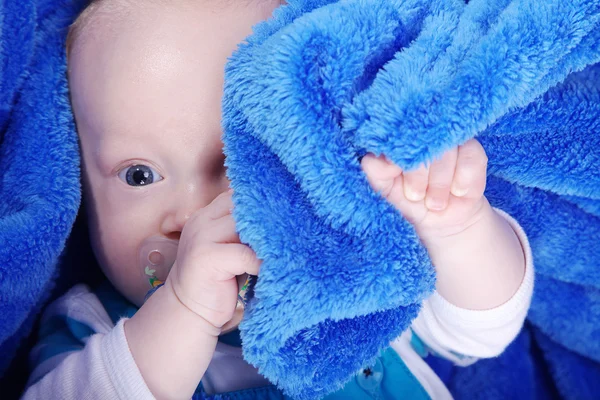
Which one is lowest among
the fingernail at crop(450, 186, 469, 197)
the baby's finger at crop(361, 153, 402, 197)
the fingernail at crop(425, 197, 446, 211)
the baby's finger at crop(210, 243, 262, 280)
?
the baby's finger at crop(210, 243, 262, 280)

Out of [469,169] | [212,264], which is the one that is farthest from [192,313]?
[469,169]

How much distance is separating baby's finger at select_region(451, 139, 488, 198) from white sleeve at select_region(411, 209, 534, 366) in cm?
25

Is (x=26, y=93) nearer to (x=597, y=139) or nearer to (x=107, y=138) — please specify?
(x=107, y=138)

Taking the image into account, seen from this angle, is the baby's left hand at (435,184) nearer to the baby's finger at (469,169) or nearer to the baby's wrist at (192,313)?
the baby's finger at (469,169)

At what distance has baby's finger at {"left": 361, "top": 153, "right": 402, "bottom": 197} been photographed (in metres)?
0.56

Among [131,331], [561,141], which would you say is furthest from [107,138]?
[561,141]

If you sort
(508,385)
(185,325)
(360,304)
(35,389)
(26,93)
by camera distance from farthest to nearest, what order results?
(508,385)
(26,93)
(35,389)
(185,325)
(360,304)

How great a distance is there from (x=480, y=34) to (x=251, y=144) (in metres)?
0.27

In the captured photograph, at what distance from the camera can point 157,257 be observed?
82 centimetres

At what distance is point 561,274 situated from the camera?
0.91 m

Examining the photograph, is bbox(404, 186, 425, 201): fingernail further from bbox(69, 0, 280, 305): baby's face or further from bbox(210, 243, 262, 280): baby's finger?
bbox(69, 0, 280, 305): baby's face

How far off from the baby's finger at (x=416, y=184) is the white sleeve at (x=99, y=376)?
39 centimetres

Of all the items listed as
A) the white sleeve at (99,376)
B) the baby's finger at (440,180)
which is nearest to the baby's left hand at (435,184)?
the baby's finger at (440,180)

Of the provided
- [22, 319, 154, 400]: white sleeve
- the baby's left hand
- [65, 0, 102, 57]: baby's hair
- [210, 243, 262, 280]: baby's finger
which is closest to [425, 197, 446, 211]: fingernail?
the baby's left hand
